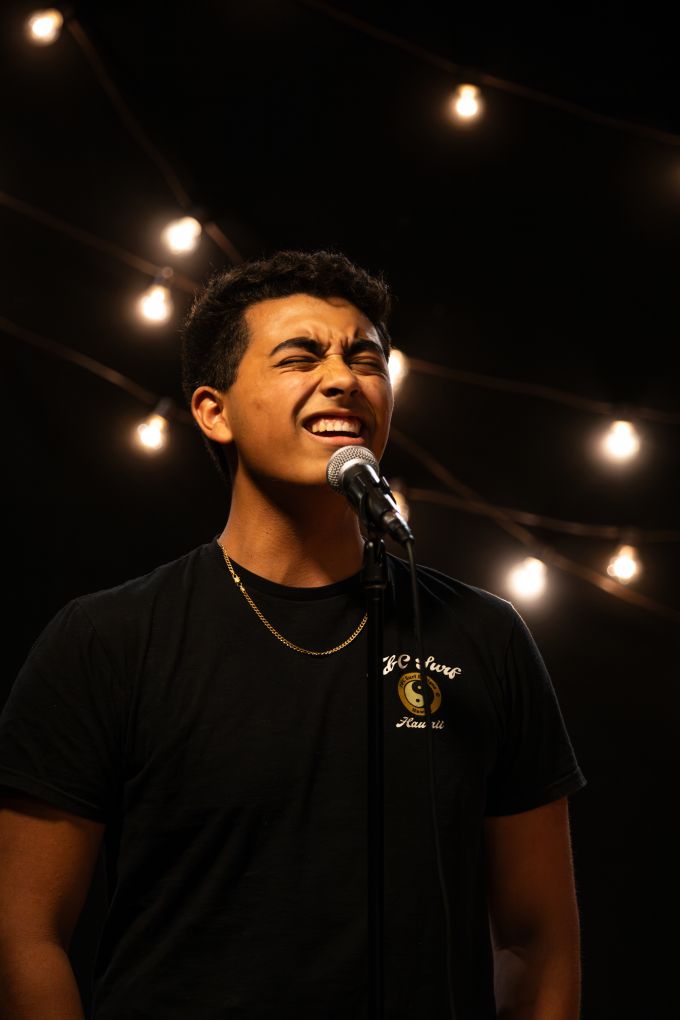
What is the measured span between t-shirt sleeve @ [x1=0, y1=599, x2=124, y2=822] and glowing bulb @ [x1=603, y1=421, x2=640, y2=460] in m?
1.84

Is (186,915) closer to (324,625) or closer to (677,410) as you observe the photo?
(324,625)

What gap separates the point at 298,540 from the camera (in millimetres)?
1736

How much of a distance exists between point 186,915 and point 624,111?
2.40 meters

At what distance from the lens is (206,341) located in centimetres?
199

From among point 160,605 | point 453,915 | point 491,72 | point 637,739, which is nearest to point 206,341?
point 160,605

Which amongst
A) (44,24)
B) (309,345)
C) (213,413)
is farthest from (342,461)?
(44,24)

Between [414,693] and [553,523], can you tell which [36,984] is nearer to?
[414,693]

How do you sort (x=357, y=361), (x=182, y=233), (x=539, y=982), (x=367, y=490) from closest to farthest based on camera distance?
1. (x=367, y=490)
2. (x=539, y=982)
3. (x=357, y=361)
4. (x=182, y=233)

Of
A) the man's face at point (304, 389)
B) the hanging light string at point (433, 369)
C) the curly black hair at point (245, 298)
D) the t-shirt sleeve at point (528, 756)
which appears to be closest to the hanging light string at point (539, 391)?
the hanging light string at point (433, 369)

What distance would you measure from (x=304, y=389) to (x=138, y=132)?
153 centimetres

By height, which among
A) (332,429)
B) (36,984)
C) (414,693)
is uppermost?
(332,429)

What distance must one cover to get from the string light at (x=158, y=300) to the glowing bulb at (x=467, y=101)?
2.94 feet

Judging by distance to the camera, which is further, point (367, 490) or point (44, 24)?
point (44, 24)

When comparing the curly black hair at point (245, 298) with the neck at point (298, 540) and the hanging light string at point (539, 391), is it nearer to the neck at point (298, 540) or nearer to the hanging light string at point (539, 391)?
the neck at point (298, 540)
